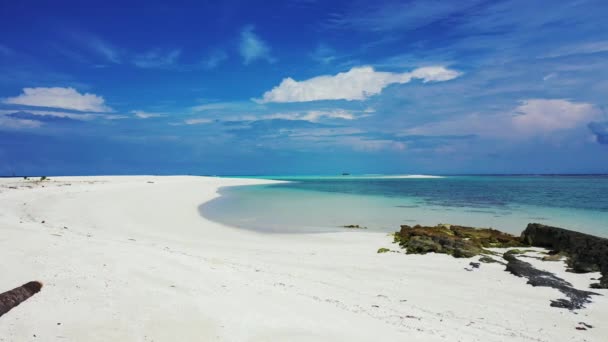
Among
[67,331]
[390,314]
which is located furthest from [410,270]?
[67,331]

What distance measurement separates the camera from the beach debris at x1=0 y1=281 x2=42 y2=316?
5309 millimetres

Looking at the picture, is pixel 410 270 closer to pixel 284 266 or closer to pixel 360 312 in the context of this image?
pixel 284 266

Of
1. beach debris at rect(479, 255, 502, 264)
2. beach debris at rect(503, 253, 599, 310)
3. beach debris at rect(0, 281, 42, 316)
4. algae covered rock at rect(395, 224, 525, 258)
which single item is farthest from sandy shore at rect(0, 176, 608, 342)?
algae covered rock at rect(395, 224, 525, 258)

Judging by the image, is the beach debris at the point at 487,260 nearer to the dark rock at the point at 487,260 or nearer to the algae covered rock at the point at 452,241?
the dark rock at the point at 487,260

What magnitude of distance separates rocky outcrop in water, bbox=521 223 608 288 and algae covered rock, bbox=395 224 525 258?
2.61 ft

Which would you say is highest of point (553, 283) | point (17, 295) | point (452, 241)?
point (17, 295)

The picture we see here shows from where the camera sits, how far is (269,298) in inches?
284

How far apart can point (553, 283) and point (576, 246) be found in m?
3.95

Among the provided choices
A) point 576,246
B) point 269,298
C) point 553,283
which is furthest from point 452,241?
point 269,298

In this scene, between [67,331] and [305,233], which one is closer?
[67,331]

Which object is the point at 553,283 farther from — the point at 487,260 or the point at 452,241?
the point at 452,241

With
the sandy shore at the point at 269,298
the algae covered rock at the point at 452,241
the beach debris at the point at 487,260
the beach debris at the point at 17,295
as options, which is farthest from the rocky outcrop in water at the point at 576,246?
the beach debris at the point at 17,295

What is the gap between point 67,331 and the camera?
16.2ft

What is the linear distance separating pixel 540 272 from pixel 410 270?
3694mm
